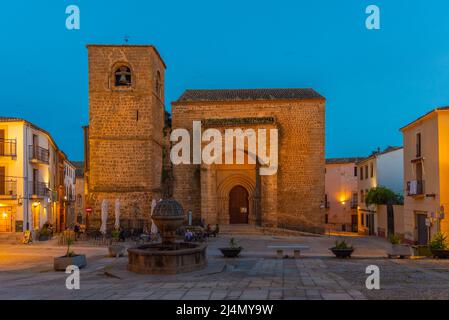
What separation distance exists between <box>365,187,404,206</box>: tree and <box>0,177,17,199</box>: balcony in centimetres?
2203

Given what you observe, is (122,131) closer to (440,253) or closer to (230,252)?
(230,252)

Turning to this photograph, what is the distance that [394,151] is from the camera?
30.8 m

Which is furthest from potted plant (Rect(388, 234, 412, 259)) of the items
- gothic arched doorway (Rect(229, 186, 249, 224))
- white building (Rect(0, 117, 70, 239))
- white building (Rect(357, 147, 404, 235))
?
white building (Rect(0, 117, 70, 239))

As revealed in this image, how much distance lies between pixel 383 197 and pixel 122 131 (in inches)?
686

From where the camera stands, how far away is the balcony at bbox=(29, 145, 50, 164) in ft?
79.4

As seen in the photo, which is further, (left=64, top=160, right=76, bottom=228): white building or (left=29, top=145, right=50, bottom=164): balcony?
(left=64, top=160, right=76, bottom=228): white building

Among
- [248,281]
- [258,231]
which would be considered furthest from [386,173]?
[248,281]

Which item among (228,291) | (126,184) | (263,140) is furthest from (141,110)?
(228,291)

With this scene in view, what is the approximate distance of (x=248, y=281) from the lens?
987cm

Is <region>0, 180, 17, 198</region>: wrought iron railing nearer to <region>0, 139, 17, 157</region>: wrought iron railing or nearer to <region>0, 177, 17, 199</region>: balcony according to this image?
<region>0, 177, 17, 199</region>: balcony

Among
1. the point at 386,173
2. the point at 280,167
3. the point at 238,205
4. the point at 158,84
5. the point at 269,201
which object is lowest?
the point at 238,205

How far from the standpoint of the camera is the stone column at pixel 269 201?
27.5 metres

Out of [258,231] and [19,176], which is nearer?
[19,176]
